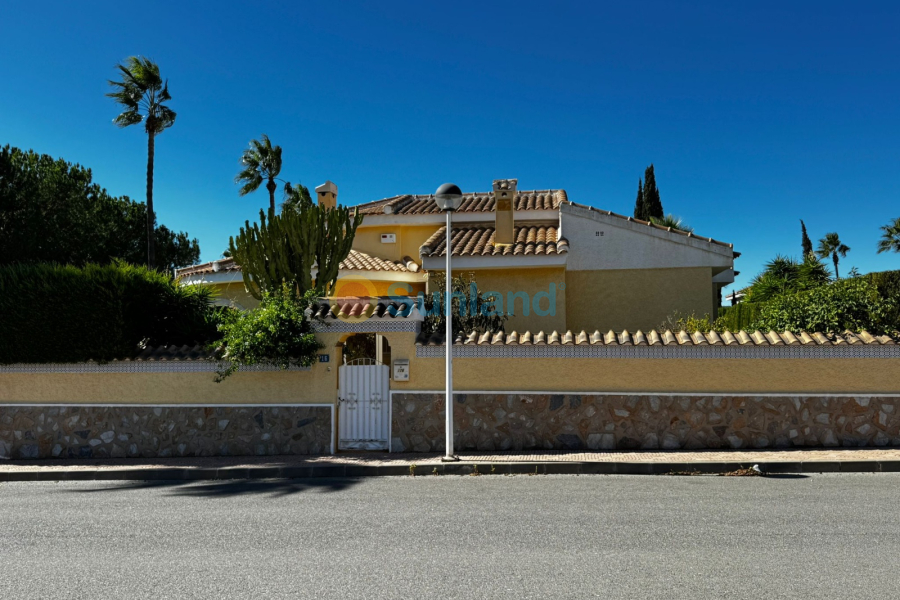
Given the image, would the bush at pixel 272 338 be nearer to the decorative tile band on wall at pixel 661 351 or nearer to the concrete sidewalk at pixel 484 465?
the concrete sidewalk at pixel 484 465

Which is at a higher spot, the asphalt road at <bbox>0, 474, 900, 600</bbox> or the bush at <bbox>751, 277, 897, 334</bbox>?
the bush at <bbox>751, 277, 897, 334</bbox>

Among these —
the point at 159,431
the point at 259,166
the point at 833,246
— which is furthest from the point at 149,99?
the point at 833,246

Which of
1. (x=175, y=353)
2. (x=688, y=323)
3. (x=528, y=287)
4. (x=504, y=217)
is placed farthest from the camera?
(x=504, y=217)

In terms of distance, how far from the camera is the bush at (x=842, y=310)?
11.6 m

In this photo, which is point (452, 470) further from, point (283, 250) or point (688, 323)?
point (688, 323)

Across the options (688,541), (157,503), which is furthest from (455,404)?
(688,541)

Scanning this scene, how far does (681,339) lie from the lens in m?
11.2

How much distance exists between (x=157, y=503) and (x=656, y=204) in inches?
1526

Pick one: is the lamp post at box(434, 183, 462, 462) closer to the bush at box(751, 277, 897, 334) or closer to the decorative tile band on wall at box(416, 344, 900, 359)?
the decorative tile band on wall at box(416, 344, 900, 359)

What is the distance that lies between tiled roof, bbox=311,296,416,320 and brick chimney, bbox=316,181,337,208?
10.9 m

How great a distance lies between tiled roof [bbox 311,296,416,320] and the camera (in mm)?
11641

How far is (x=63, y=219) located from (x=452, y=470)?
95.5 feet

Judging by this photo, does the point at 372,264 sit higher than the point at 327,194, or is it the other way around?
the point at 327,194

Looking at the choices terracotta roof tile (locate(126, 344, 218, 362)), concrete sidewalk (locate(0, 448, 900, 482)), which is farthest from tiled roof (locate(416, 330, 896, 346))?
terracotta roof tile (locate(126, 344, 218, 362))
